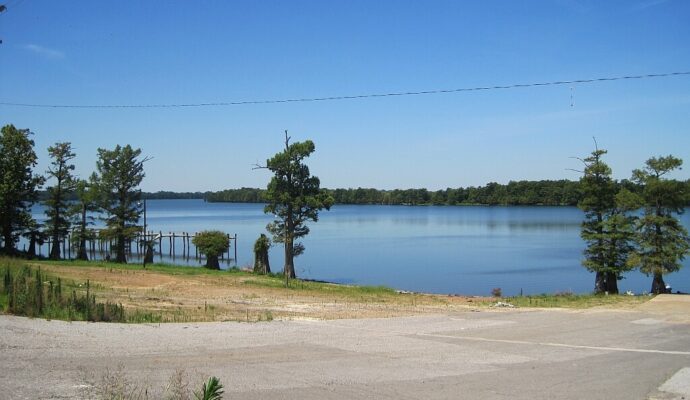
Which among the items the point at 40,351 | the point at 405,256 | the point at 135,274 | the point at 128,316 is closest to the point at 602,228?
the point at 135,274

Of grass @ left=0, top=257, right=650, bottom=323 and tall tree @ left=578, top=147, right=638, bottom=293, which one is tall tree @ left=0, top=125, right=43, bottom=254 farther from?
tall tree @ left=578, top=147, right=638, bottom=293

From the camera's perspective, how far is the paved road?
8125 millimetres

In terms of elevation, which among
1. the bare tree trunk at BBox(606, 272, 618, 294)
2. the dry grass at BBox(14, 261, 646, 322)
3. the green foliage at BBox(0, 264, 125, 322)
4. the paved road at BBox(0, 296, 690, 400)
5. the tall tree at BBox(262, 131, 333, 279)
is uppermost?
the tall tree at BBox(262, 131, 333, 279)

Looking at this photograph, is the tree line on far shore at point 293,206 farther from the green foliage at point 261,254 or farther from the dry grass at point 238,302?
the dry grass at point 238,302

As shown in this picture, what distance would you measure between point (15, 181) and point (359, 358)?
110ft

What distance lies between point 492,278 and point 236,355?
126ft

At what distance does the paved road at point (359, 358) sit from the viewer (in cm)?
812

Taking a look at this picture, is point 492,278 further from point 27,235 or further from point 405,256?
point 27,235

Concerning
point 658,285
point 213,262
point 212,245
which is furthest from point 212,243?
Answer: point 658,285

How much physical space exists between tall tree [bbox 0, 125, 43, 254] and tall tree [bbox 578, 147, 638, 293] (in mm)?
32697

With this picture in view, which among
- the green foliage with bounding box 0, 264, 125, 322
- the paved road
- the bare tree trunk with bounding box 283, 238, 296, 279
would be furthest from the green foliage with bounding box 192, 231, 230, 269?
the paved road

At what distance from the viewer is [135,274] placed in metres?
27.4

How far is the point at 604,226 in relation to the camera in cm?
3020

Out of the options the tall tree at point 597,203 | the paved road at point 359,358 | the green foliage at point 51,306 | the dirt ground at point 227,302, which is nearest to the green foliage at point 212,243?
the dirt ground at point 227,302
